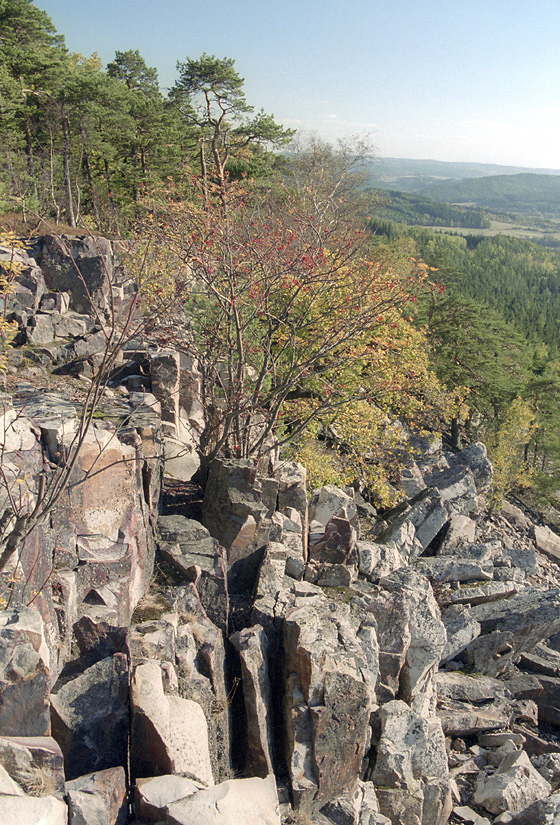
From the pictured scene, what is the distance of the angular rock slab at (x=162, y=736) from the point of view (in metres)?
5.65

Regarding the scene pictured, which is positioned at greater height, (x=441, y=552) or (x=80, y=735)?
(x=80, y=735)

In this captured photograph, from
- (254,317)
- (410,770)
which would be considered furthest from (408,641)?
(254,317)

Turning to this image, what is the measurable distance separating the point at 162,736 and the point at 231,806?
0.90m

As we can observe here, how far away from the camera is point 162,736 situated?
5.66 metres

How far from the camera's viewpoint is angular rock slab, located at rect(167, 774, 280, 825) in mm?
4992

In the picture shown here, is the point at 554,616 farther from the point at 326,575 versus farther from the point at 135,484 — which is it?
the point at 135,484

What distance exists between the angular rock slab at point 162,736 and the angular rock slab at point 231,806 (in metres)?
0.37

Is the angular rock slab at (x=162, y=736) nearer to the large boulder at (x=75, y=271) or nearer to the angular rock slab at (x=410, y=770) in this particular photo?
the angular rock slab at (x=410, y=770)

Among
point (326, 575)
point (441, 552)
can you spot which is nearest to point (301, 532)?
point (326, 575)

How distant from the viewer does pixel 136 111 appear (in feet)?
103

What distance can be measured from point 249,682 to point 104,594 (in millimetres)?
2135

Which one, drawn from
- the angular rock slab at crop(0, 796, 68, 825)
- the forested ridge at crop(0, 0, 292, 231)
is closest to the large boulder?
the forested ridge at crop(0, 0, 292, 231)

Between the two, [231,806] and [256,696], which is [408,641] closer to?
[256,696]

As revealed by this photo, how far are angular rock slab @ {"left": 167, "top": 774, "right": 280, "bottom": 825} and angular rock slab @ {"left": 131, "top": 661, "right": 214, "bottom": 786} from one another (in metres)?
0.37
